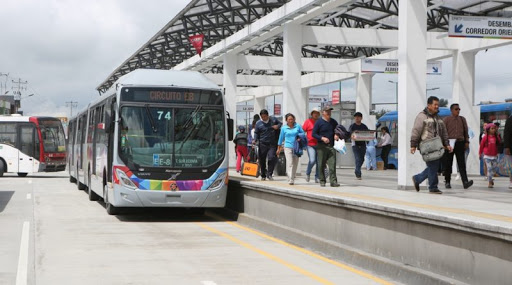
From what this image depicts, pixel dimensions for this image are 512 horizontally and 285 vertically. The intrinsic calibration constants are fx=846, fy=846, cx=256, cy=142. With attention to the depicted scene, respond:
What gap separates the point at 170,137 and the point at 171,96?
976mm

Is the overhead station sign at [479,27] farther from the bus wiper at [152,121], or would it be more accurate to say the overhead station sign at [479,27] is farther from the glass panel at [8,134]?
the glass panel at [8,134]

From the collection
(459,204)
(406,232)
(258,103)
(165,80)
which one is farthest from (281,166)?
(258,103)

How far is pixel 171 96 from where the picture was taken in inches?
685

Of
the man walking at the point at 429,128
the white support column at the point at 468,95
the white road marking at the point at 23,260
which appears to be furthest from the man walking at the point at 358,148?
the white road marking at the point at 23,260

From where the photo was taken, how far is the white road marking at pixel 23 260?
30.7 feet

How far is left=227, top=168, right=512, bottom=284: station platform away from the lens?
790cm

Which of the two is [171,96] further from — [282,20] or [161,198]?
[282,20]

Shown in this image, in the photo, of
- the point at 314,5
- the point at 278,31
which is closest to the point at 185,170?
the point at 314,5

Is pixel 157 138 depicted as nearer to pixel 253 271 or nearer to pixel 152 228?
pixel 152 228

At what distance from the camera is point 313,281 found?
9375 millimetres

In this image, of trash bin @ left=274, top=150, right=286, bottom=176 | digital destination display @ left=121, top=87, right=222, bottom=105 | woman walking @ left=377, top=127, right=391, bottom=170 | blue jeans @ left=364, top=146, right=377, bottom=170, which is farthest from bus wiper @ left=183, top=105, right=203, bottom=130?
woman walking @ left=377, top=127, right=391, bottom=170

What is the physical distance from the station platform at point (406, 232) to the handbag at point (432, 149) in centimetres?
74

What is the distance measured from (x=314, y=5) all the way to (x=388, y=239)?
48.0ft

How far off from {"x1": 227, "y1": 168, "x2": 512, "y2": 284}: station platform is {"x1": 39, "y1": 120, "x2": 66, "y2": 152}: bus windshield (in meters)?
25.3
